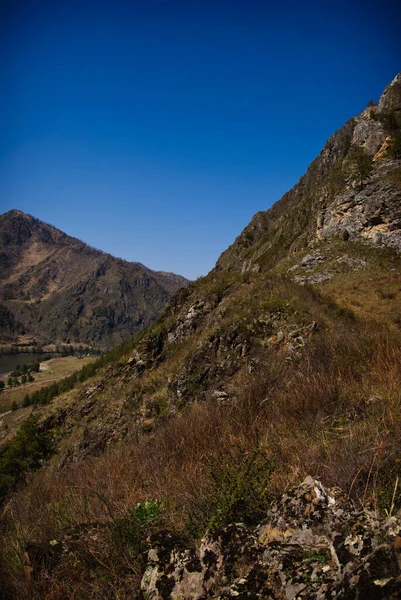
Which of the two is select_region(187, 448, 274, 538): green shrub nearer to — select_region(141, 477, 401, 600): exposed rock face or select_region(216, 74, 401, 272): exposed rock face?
select_region(141, 477, 401, 600): exposed rock face

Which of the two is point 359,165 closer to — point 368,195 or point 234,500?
point 368,195

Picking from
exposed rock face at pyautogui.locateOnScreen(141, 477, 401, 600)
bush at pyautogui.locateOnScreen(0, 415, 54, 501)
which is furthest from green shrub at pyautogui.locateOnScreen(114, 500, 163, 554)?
bush at pyautogui.locateOnScreen(0, 415, 54, 501)

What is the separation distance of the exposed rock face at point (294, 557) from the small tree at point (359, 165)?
2927 cm

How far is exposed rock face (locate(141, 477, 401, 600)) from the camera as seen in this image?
1.16 m

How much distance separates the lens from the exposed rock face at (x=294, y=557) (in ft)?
3.81

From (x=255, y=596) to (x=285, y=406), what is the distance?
2.70 meters

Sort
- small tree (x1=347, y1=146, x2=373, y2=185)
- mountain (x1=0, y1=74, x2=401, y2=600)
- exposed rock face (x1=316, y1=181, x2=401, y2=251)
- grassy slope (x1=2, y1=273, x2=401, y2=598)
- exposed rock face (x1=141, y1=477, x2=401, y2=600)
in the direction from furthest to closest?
small tree (x1=347, y1=146, x2=373, y2=185) → exposed rock face (x1=316, y1=181, x2=401, y2=251) → grassy slope (x1=2, y1=273, x2=401, y2=598) → mountain (x1=0, y1=74, x2=401, y2=600) → exposed rock face (x1=141, y1=477, x2=401, y2=600)

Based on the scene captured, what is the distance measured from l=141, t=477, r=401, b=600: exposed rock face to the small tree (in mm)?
29266

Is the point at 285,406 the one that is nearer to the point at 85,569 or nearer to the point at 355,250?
the point at 85,569

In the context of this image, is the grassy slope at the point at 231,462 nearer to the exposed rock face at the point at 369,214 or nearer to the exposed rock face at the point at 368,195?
the exposed rock face at the point at 369,214

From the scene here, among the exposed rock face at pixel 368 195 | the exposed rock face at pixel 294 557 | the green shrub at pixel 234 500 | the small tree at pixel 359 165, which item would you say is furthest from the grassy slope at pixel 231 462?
the small tree at pixel 359 165

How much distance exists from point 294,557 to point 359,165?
32159 millimetres

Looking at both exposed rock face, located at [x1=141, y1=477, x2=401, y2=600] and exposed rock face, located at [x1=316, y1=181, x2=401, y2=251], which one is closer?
exposed rock face, located at [x1=141, y1=477, x2=401, y2=600]

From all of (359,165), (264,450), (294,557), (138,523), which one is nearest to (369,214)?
(359,165)
